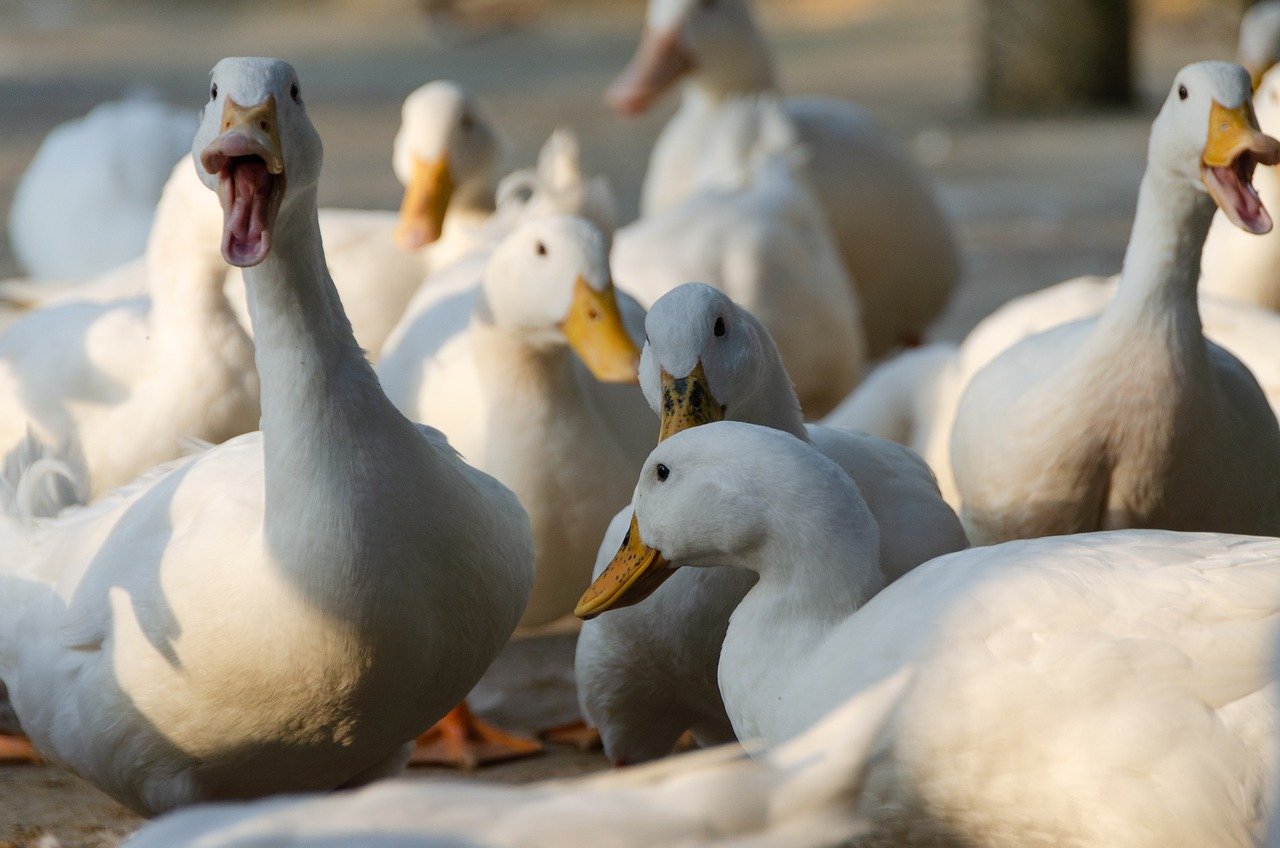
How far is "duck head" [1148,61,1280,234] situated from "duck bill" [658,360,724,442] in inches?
39.0

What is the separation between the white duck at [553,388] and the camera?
3729mm

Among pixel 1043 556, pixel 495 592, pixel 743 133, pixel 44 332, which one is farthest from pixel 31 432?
pixel 743 133

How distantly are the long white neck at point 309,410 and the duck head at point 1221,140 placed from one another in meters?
1.54

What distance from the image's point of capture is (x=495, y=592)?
2.82m

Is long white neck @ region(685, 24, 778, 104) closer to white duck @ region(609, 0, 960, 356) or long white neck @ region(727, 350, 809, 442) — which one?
white duck @ region(609, 0, 960, 356)

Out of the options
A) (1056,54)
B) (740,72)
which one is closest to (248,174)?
(740,72)

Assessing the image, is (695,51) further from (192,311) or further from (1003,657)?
(1003,657)

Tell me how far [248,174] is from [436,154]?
2531 mm

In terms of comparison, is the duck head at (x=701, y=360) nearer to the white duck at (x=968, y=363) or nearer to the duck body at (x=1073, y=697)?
the duck body at (x=1073, y=697)

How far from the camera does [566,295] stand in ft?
12.2

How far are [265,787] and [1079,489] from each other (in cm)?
161

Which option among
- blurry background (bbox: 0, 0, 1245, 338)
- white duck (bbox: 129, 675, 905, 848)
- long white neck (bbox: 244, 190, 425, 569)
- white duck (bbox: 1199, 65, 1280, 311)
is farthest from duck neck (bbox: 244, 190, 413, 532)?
blurry background (bbox: 0, 0, 1245, 338)

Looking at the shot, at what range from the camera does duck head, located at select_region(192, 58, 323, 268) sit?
7.97 feet

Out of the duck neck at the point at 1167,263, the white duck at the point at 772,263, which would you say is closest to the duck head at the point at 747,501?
the duck neck at the point at 1167,263
